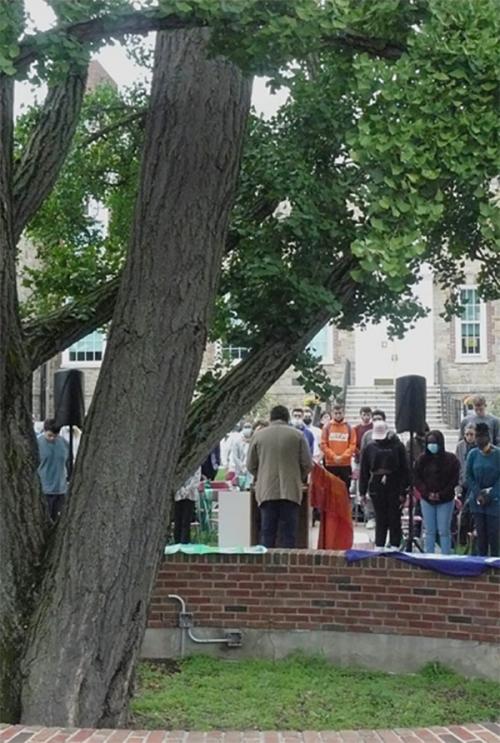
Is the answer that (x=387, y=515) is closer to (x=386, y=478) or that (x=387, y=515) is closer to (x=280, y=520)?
(x=386, y=478)

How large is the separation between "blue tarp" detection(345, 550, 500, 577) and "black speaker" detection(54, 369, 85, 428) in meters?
3.96

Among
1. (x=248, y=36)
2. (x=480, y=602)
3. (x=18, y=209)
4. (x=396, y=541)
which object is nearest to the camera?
(x=248, y=36)

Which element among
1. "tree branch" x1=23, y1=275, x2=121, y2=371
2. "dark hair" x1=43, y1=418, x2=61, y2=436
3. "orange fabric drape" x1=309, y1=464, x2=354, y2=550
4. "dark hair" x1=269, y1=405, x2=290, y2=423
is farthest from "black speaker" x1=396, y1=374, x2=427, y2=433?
"tree branch" x1=23, y1=275, x2=121, y2=371

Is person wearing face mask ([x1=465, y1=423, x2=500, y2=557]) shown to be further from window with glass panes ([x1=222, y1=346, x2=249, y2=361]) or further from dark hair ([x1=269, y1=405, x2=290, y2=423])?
window with glass panes ([x1=222, y1=346, x2=249, y2=361])

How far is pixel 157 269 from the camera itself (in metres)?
5.39

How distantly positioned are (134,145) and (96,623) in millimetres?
5354

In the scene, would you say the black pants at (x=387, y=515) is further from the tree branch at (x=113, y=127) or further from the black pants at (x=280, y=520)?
the tree branch at (x=113, y=127)

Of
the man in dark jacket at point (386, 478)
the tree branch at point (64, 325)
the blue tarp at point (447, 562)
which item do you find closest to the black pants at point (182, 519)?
the man in dark jacket at point (386, 478)

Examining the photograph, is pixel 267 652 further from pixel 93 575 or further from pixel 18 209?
pixel 18 209

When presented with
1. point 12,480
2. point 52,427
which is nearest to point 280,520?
point 52,427

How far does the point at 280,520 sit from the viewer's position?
9.87 metres

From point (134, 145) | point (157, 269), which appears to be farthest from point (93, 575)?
point (134, 145)

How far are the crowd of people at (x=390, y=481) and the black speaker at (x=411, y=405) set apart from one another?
187mm

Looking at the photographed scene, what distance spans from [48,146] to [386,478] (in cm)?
607
